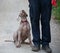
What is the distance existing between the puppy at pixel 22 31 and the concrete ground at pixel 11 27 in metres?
0.16

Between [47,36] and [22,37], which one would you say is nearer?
[47,36]

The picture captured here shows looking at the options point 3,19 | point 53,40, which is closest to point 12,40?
point 53,40

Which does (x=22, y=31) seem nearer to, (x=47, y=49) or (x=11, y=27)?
(x=47, y=49)

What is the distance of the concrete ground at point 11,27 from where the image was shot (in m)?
6.39

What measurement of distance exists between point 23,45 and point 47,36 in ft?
2.72

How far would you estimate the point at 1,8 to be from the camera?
10492 mm

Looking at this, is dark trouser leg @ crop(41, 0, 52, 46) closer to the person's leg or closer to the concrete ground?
the person's leg

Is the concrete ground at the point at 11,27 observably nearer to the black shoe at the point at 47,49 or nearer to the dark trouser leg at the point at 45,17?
the black shoe at the point at 47,49

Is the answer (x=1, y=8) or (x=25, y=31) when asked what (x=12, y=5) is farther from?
(x=25, y=31)

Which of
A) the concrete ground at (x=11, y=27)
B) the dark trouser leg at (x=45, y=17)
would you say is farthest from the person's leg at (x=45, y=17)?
the concrete ground at (x=11, y=27)

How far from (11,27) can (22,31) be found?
1.68 meters

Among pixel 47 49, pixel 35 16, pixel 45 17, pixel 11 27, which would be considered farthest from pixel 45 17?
pixel 11 27

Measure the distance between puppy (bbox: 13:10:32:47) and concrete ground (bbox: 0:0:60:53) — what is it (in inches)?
6.3

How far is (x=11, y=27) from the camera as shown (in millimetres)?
8102
